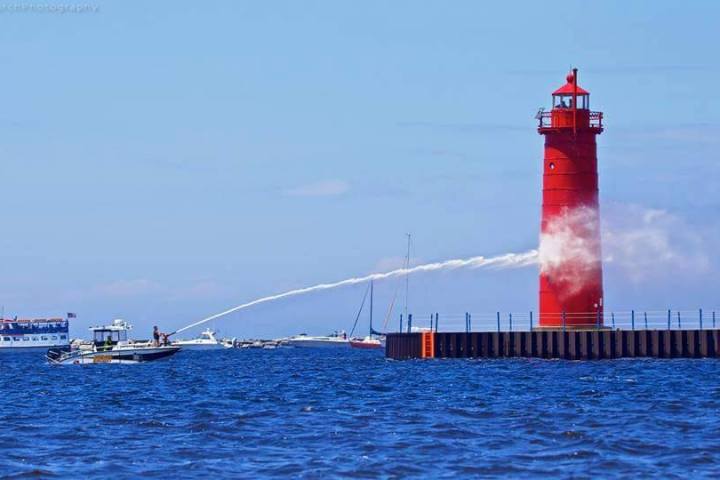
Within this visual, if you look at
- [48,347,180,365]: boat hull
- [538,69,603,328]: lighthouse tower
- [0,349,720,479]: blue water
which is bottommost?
[0,349,720,479]: blue water

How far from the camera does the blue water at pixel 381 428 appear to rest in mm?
35750

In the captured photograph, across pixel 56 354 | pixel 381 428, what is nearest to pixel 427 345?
pixel 56 354

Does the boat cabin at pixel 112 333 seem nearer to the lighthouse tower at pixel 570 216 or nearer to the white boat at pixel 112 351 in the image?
the white boat at pixel 112 351

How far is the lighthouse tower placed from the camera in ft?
264

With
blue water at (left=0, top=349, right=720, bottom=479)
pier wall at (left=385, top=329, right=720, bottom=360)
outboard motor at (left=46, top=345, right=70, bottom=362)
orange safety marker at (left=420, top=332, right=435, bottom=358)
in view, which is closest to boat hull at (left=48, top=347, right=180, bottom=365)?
outboard motor at (left=46, top=345, right=70, bottom=362)

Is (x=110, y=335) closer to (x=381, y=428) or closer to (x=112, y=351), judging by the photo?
(x=112, y=351)

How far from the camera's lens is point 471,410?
49.2 metres

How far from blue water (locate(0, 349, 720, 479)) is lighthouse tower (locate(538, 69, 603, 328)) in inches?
425

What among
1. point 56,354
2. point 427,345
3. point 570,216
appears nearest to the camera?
point 570,216

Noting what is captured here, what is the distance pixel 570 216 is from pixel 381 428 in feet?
129

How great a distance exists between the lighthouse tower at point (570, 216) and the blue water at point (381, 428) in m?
10.8

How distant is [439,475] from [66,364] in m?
86.1

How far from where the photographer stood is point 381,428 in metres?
43.6

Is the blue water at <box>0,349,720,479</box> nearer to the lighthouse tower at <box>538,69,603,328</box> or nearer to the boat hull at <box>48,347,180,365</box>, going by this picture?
the lighthouse tower at <box>538,69,603,328</box>
